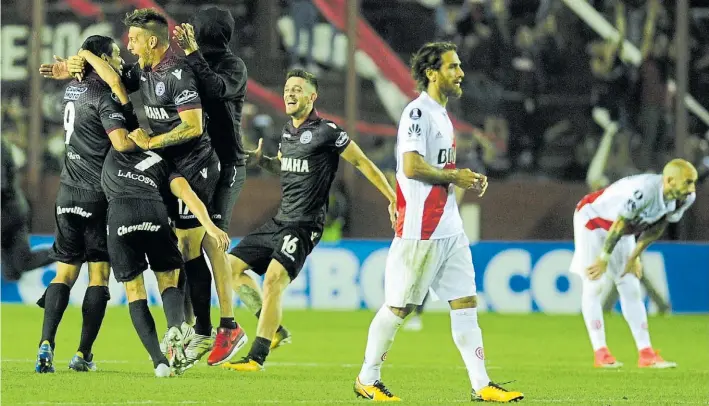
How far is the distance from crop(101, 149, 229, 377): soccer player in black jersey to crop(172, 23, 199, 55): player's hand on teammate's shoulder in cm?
83

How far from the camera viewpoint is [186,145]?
9.06 metres

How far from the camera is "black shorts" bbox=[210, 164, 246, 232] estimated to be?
959 centimetres

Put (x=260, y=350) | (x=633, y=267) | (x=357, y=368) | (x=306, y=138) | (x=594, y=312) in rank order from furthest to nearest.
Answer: (x=633, y=267) → (x=594, y=312) → (x=357, y=368) → (x=306, y=138) → (x=260, y=350)

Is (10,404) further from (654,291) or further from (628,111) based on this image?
(628,111)

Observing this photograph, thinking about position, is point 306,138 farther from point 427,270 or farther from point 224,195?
point 427,270

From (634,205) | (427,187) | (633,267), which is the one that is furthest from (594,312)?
(427,187)

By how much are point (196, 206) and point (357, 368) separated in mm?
2463

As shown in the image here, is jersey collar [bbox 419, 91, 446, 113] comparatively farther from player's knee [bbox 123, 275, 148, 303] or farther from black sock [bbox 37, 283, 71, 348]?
black sock [bbox 37, 283, 71, 348]

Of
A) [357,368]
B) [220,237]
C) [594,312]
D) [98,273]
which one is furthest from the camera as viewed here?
[594,312]

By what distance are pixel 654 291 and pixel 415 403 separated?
32.5 feet

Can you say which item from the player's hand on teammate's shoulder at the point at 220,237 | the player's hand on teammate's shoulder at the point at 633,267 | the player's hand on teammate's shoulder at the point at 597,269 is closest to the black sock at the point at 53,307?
the player's hand on teammate's shoulder at the point at 220,237

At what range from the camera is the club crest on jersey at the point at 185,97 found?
8586mm

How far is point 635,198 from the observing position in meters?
10.8

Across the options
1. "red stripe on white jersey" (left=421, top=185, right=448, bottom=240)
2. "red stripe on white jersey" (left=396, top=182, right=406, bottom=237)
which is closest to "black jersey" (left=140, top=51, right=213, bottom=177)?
"red stripe on white jersey" (left=396, top=182, right=406, bottom=237)
